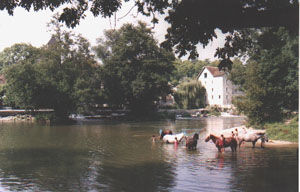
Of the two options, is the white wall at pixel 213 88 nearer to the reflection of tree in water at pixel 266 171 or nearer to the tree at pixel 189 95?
the tree at pixel 189 95

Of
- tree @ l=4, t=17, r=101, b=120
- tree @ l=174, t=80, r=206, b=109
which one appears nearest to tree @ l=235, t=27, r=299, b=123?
tree @ l=4, t=17, r=101, b=120

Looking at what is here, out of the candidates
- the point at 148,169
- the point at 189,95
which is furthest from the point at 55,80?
the point at 189,95

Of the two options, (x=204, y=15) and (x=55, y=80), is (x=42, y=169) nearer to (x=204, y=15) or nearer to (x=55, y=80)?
(x=204, y=15)

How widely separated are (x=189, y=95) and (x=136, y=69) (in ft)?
94.9

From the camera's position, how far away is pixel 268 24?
736 centimetres

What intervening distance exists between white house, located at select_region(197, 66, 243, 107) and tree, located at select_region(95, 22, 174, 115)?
39.0 m

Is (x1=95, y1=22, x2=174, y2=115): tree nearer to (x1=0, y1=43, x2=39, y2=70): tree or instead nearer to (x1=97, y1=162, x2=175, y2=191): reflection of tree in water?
(x1=0, y1=43, x2=39, y2=70): tree

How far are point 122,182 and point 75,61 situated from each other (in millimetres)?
42877

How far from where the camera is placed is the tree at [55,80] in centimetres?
4962

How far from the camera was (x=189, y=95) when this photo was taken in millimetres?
89250

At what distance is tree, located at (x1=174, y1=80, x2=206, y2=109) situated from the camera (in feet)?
291

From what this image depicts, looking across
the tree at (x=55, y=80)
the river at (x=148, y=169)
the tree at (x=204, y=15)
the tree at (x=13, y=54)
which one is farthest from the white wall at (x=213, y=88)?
the tree at (x=204, y=15)

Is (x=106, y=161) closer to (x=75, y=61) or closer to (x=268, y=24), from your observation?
(x=268, y=24)

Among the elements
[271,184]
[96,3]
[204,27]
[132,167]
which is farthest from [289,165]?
[96,3]
